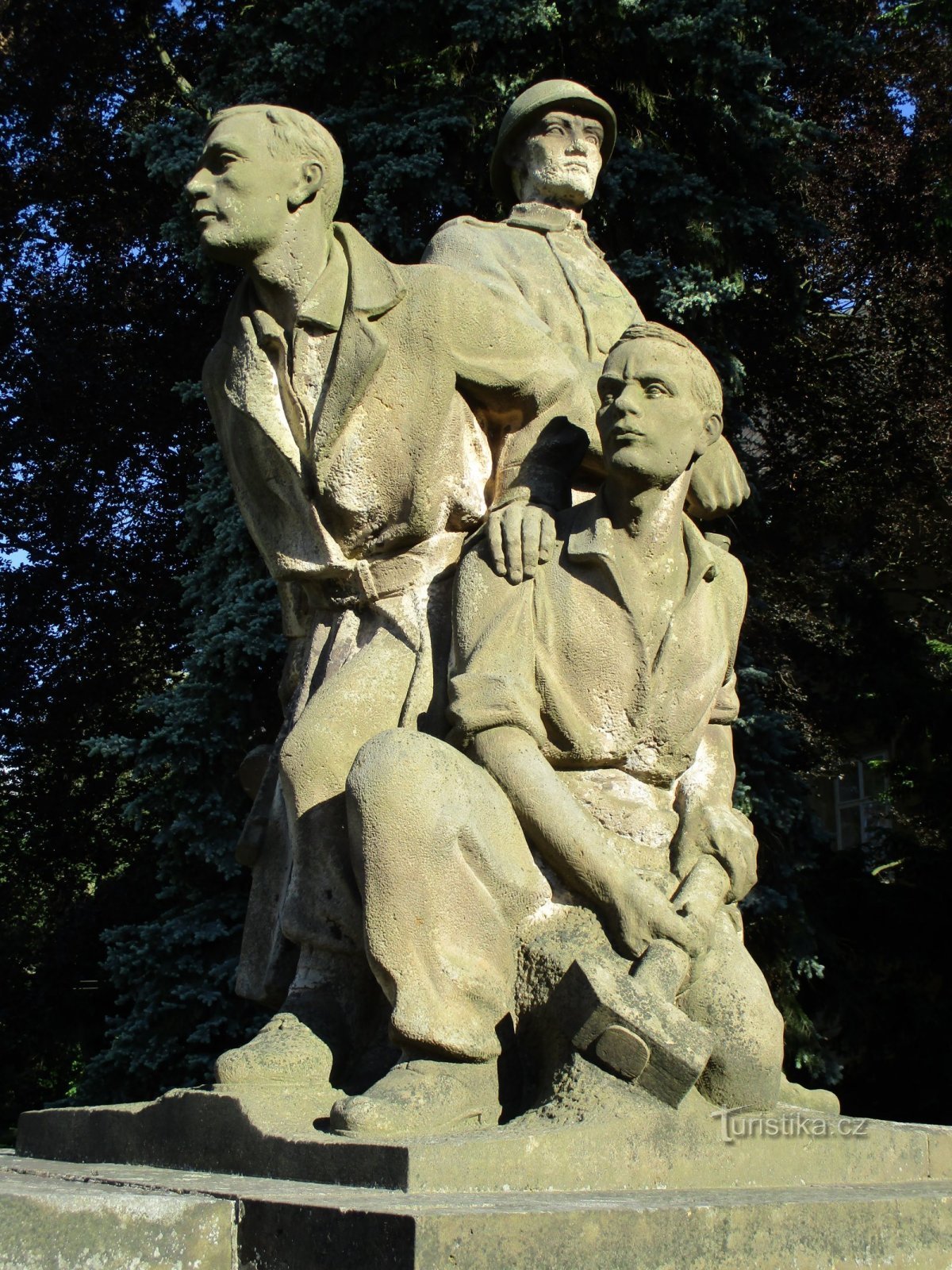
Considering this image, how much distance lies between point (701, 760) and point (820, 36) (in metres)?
7.01

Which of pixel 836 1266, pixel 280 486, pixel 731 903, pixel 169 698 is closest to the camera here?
pixel 836 1266

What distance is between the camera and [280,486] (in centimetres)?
390

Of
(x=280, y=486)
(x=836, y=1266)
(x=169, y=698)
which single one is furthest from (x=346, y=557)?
(x=169, y=698)

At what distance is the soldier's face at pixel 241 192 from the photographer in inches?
148

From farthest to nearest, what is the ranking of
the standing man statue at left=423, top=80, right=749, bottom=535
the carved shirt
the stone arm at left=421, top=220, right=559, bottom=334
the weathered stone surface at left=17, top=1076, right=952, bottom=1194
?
the standing man statue at left=423, top=80, right=749, bottom=535
the stone arm at left=421, top=220, right=559, bottom=334
the carved shirt
the weathered stone surface at left=17, top=1076, right=952, bottom=1194

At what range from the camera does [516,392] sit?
3.99m

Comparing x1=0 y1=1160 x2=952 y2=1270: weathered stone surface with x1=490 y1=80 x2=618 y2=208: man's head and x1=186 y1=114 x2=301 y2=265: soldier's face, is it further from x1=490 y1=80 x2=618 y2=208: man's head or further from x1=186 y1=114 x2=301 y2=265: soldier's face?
x1=490 y1=80 x2=618 y2=208: man's head

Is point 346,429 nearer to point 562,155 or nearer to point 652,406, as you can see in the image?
point 652,406

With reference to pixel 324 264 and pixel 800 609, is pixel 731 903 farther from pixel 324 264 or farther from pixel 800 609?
pixel 800 609

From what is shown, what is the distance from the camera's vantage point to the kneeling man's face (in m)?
3.60

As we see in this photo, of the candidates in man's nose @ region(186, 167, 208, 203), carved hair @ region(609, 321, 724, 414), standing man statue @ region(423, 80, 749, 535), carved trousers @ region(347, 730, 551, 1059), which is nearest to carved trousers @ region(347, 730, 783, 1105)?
carved trousers @ region(347, 730, 551, 1059)

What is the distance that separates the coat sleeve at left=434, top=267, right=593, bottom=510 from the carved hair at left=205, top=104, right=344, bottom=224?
34 centimetres

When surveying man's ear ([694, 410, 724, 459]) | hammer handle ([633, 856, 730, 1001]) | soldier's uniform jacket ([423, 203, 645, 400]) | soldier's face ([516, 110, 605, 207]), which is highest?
soldier's face ([516, 110, 605, 207])

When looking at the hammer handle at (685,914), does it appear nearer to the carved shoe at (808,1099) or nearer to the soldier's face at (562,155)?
the carved shoe at (808,1099)
